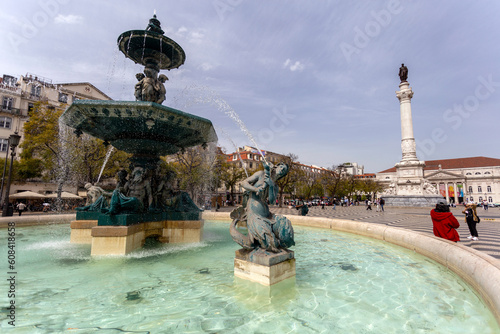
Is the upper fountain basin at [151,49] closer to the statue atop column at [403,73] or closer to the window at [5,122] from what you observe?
the window at [5,122]

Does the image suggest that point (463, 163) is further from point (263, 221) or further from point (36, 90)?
point (36, 90)

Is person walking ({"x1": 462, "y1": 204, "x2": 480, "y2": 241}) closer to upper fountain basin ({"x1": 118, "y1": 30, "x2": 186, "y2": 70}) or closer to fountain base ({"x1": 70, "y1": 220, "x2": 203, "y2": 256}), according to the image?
fountain base ({"x1": 70, "y1": 220, "x2": 203, "y2": 256})

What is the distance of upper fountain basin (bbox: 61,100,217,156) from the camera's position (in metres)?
5.42

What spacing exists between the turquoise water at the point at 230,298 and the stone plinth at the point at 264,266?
13cm

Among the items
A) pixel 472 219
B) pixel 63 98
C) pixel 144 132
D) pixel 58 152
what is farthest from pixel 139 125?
pixel 63 98

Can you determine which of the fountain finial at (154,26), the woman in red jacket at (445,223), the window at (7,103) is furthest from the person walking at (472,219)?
the window at (7,103)

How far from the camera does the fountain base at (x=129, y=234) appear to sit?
214 inches

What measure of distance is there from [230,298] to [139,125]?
480 cm

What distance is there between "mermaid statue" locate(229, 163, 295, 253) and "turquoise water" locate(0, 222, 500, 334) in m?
0.61

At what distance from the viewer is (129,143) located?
6953 mm

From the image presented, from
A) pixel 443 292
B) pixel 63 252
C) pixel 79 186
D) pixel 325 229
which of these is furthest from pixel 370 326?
pixel 79 186

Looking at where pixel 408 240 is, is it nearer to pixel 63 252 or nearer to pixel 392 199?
pixel 63 252

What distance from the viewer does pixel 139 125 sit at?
6.09 meters

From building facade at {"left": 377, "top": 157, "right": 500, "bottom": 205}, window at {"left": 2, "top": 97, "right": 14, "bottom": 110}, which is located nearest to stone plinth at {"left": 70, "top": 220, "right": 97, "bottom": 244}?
window at {"left": 2, "top": 97, "right": 14, "bottom": 110}
